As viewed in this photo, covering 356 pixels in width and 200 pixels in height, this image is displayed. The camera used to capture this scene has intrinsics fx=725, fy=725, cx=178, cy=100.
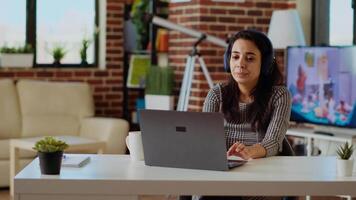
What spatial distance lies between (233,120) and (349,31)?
3128 millimetres

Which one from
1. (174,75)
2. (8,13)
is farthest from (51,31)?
(174,75)

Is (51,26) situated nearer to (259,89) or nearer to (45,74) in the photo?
(45,74)

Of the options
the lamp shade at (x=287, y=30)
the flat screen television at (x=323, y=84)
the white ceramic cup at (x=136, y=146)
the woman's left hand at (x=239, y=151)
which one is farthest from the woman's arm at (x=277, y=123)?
the lamp shade at (x=287, y=30)

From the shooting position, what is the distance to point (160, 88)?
6547 mm

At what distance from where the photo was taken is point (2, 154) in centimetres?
588

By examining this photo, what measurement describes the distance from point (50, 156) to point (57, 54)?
4.74 m

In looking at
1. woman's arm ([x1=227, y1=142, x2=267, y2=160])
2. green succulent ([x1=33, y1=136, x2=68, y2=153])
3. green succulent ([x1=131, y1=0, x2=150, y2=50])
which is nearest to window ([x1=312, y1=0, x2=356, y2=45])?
green succulent ([x1=131, y1=0, x2=150, y2=50])

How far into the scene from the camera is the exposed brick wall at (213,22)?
6.04m

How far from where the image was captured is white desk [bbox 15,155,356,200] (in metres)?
2.32

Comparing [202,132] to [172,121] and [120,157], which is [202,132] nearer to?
[172,121]

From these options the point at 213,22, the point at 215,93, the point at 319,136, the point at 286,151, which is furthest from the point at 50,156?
the point at 213,22

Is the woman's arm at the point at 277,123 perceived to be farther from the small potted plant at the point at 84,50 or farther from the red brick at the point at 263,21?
the small potted plant at the point at 84,50

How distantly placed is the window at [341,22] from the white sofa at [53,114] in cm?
191

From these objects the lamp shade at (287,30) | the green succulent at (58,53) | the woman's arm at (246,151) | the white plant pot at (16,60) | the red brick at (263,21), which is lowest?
the woman's arm at (246,151)
